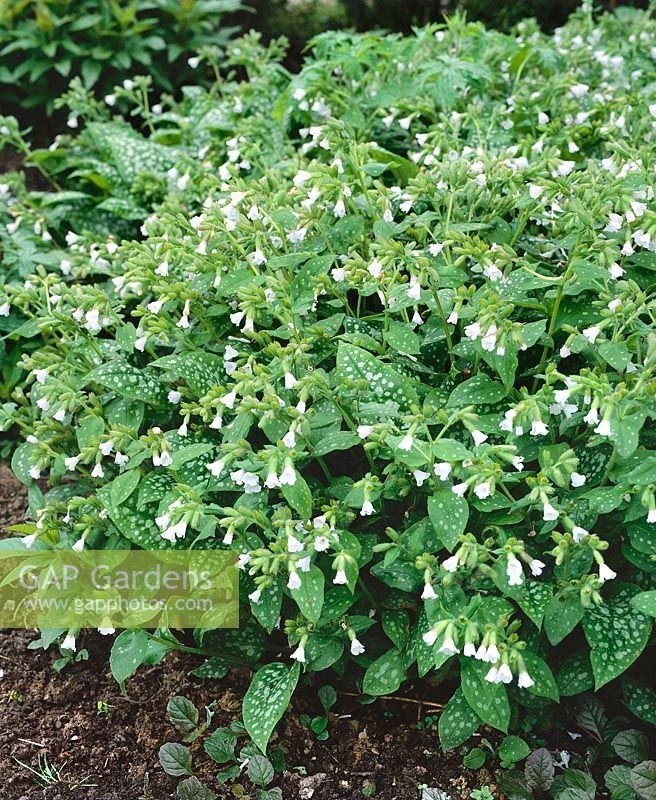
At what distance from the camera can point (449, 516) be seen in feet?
7.41

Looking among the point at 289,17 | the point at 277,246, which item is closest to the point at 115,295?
the point at 277,246

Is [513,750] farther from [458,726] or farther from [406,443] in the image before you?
[406,443]

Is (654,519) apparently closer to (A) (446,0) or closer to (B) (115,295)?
(B) (115,295)

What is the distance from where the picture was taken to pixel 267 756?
8.46 ft

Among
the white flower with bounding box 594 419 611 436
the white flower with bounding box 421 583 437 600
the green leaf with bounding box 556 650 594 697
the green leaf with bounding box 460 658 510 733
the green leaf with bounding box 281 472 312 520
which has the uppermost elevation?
the white flower with bounding box 594 419 611 436

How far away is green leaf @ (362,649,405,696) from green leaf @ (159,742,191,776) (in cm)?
54

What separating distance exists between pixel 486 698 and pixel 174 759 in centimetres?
90

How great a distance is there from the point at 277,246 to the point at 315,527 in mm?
1011

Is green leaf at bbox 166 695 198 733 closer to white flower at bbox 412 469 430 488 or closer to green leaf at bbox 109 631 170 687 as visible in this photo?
green leaf at bbox 109 631 170 687

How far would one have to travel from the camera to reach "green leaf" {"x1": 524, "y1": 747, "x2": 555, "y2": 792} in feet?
7.97

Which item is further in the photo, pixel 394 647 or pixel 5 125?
pixel 5 125

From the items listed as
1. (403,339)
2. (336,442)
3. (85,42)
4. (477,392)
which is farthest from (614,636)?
(85,42)

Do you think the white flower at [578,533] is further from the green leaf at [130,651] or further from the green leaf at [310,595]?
the green leaf at [130,651]

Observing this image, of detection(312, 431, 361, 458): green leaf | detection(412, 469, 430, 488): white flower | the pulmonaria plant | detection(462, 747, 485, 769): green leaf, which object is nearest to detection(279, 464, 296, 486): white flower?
the pulmonaria plant
